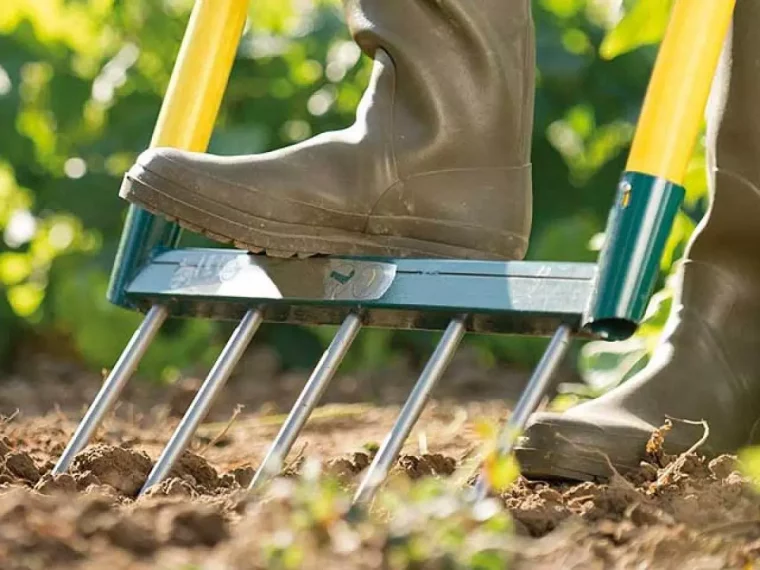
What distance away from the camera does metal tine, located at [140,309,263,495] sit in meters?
1.85

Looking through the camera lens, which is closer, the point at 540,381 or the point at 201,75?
the point at 540,381

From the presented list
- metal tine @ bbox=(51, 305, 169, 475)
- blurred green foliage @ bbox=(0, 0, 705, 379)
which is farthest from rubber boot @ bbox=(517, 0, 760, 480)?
A: blurred green foliage @ bbox=(0, 0, 705, 379)

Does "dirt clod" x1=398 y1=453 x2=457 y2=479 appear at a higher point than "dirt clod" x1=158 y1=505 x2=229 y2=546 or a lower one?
higher

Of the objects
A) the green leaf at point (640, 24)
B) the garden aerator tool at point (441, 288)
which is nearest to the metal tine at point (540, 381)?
the garden aerator tool at point (441, 288)

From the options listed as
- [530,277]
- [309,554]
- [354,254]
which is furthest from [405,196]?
[309,554]

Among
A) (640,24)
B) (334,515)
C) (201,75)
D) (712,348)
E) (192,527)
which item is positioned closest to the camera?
(334,515)

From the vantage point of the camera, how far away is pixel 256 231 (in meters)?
1.94

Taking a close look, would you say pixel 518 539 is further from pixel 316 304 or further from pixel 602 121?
pixel 602 121

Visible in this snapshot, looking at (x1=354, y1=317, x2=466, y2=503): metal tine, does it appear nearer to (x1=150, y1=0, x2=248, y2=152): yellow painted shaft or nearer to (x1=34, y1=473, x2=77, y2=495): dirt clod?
(x1=34, y1=473, x2=77, y2=495): dirt clod

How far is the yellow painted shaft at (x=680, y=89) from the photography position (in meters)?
1.77

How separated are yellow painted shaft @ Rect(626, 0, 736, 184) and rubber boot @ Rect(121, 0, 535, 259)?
0.30 m

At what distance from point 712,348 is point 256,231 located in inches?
25.4

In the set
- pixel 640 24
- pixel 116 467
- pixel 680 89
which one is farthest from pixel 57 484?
pixel 640 24

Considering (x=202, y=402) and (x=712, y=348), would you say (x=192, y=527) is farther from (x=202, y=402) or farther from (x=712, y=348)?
(x=712, y=348)
